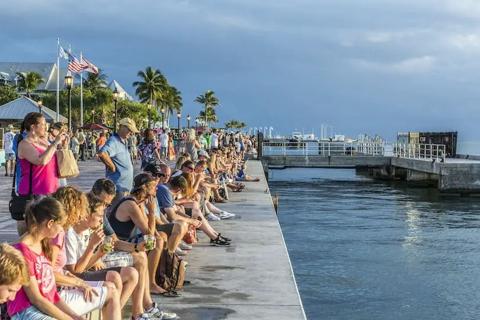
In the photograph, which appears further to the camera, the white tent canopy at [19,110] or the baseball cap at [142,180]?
the white tent canopy at [19,110]

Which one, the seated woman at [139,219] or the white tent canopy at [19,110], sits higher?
the white tent canopy at [19,110]

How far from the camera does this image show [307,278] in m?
13.0

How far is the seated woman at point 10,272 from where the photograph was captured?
3400mm

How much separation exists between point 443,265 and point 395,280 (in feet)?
7.36

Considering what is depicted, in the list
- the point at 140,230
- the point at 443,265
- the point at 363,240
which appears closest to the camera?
the point at 140,230

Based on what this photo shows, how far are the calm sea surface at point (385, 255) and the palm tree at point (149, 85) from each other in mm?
71620

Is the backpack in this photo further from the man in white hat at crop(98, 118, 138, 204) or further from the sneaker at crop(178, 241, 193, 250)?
the sneaker at crop(178, 241, 193, 250)

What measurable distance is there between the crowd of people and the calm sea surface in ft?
10.8

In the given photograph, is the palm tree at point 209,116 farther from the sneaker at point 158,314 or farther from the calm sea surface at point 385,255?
the sneaker at point 158,314

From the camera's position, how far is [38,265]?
13.8 feet

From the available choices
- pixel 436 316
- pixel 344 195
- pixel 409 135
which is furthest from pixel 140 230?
pixel 409 135

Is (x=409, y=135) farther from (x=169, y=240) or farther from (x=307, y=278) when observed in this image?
(x=169, y=240)

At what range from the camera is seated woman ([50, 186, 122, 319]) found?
15.7 ft

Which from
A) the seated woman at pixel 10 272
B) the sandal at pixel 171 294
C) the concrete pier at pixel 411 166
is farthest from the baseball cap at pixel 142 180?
the concrete pier at pixel 411 166
